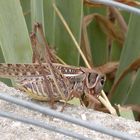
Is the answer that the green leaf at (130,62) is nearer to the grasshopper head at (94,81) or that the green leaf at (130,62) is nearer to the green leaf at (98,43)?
the green leaf at (98,43)

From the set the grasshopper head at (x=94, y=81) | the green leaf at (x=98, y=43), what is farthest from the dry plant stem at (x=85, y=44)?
the grasshopper head at (x=94, y=81)

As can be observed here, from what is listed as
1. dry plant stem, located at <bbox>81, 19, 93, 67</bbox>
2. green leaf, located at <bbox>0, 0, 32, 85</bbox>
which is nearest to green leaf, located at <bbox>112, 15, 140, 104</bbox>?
dry plant stem, located at <bbox>81, 19, 93, 67</bbox>

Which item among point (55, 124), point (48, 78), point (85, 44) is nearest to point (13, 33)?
point (48, 78)

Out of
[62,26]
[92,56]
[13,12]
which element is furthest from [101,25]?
[13,12]

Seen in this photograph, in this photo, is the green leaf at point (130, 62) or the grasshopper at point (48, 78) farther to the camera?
the green leaf at point (130, 62)

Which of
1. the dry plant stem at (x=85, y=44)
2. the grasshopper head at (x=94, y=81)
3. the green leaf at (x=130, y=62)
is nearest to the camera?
the grasshopper head at (x=94, y=81)

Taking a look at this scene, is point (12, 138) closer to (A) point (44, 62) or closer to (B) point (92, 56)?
(A) point (44, 62)

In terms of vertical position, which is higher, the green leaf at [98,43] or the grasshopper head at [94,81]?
the grasshopper head at [94,81]

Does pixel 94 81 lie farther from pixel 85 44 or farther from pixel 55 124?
pixel 85 44
